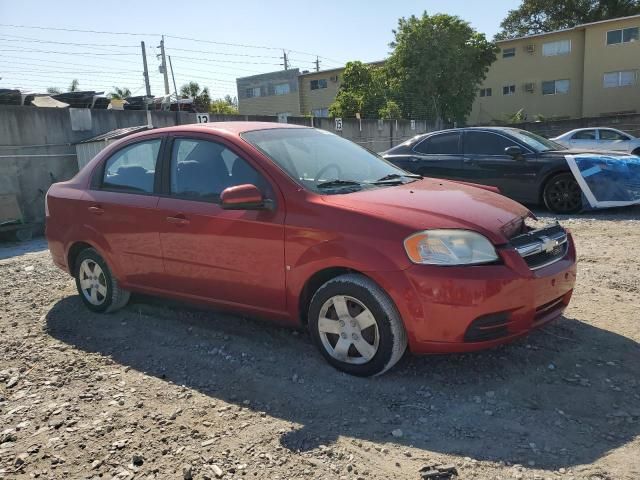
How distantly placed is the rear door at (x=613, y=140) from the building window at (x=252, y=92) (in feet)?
124

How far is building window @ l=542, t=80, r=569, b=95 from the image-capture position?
34.7 meters

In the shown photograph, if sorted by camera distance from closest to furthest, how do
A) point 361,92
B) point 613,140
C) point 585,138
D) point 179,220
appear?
point 179,220 < point 613,140 < point 585,138 < point 361,92

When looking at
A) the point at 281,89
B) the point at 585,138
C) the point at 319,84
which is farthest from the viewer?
the point at 281,89

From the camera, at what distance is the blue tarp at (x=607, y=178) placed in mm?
8031

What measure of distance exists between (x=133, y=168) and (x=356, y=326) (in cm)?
241

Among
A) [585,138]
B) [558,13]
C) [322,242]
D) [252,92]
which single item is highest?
[558,13]

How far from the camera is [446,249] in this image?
309 cm

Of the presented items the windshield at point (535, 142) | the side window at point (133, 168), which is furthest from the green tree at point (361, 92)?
the side window at point (133, 168)

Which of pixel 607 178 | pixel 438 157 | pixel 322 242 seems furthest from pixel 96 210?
pixel 607 178

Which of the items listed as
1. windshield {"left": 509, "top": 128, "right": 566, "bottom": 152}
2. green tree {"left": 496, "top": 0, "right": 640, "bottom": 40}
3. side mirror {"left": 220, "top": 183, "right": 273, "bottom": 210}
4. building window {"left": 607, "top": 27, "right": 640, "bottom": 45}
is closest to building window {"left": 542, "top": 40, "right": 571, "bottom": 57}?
building window {"left": 607, "top": 27, "right": 640, "bottom": 45}

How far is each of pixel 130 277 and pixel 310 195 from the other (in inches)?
75.6

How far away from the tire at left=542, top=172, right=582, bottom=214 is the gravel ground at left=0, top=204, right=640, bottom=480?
169 inches

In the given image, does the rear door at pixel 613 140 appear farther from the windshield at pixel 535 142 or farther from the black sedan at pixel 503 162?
the black sedan at pixel 503 162

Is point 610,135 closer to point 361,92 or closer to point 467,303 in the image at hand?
point 467,303
